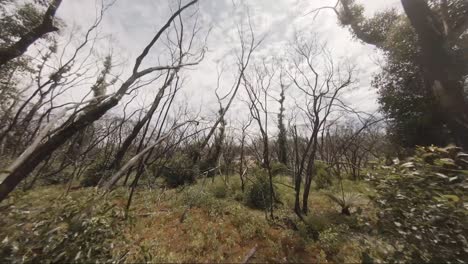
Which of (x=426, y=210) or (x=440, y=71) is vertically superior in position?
(x=440, y=71)

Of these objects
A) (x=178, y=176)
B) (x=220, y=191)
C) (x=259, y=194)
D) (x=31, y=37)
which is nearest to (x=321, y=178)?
(x=259, y=194)

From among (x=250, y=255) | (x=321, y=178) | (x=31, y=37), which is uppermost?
(x=31, y=37)

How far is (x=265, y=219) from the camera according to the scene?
6605 millimetres

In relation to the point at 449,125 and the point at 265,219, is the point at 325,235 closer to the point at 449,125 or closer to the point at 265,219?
the point at 265,219

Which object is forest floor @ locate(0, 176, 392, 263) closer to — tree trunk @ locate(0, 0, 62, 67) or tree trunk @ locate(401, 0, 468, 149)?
tree trunk @ locate(401, 0, 468, 149)

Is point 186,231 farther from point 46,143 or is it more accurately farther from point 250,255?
point 46,143

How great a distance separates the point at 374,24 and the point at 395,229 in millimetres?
12323

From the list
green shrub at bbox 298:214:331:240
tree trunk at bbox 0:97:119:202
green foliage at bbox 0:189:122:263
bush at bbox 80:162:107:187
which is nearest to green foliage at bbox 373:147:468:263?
green shrub at bbox 298:214:331:240

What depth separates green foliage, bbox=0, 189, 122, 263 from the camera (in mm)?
2703

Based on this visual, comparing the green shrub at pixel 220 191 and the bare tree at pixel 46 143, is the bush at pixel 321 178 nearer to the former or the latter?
the green shrub at pixel 220 191

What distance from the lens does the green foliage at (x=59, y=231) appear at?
2703 millimetres

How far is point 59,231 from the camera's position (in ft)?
9.72

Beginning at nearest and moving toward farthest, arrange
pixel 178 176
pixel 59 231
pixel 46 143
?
pixel 59 231 → pixel 46 143 → pixel 178 176

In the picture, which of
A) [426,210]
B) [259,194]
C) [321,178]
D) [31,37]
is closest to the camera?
[426,210]
